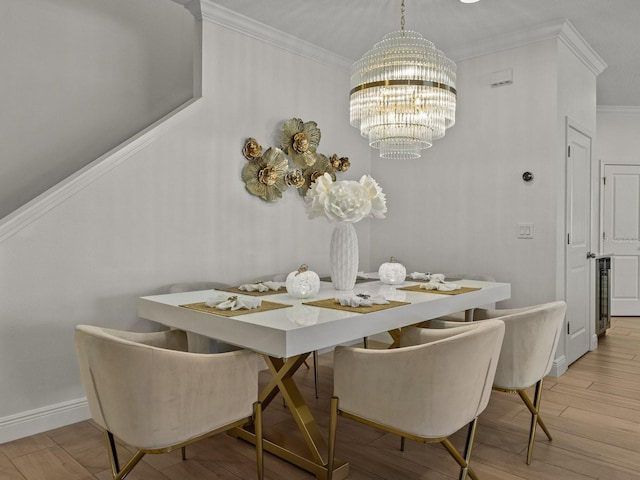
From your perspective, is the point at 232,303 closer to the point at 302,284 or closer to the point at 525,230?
the point at 302,284

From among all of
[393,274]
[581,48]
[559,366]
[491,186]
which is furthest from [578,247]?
[393,274]

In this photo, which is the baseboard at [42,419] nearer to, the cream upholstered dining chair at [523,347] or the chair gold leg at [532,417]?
the cream upholstered dining chair at [523,347]

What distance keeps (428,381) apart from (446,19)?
9.47 ft

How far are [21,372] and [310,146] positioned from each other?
8.64 ft

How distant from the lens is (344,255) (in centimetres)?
252

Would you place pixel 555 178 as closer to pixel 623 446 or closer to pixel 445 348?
pixel 623 446

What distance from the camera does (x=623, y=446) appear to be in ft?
7.64

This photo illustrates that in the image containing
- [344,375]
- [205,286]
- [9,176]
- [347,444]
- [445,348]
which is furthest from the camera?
[205,286]

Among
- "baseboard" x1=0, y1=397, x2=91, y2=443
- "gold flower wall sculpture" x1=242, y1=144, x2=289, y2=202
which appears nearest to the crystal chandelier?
"gold flower wall sculpture" x1=242, y1=144, x2=289, y2=202

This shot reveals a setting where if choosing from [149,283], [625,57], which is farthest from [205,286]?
[625,57]

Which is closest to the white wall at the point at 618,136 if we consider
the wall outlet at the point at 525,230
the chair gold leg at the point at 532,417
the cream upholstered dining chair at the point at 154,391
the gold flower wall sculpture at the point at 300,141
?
the wall outlet at the point at 525,230

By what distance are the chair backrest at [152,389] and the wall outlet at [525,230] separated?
282 centimetres

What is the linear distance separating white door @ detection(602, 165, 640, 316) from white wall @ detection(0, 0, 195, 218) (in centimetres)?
562

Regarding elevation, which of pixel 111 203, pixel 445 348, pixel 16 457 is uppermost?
pixel 111 203
